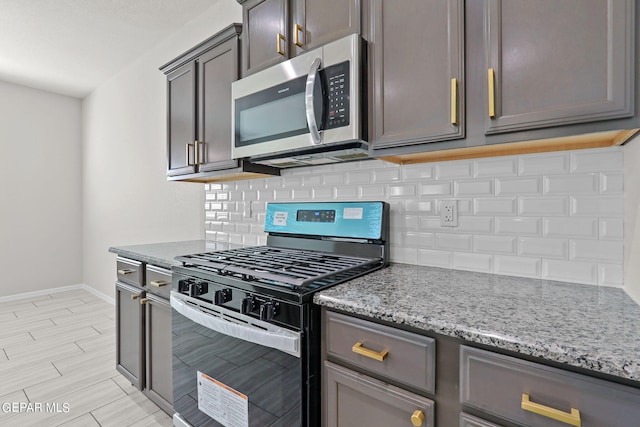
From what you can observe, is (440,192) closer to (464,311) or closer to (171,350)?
(464,311)

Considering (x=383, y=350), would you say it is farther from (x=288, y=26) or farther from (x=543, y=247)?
(x=288, y=26)

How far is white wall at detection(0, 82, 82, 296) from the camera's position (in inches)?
168

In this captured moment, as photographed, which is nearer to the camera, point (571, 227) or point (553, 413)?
point (553, 413)

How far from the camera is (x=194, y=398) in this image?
1.52 m

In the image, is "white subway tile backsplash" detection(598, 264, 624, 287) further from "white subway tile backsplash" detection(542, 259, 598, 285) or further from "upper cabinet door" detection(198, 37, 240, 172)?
"upper cabinet door" detection(198, 37, 240, 172)

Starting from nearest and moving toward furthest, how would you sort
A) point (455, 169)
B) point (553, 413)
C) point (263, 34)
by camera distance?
point (553, 413) < point (455, 169) < point (263, 34)

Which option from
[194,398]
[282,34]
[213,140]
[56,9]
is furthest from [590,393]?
[56,9]

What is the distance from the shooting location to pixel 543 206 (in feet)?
4.09

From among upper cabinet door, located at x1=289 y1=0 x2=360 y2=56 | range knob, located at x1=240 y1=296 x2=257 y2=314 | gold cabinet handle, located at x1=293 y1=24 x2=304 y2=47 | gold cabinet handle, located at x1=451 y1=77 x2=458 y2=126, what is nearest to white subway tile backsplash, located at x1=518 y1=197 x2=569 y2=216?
gold cabinet handle, located at x1=451 y1=77 x2=458 y2=126

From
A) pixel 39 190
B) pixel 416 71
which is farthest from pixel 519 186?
pixel 39 190

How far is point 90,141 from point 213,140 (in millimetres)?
3728

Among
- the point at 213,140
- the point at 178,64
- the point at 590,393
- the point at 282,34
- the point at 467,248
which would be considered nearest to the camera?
the point at 590,393

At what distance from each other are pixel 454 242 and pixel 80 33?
373 cm

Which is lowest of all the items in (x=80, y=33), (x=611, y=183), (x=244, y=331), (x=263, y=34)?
(x=244, y=331)
